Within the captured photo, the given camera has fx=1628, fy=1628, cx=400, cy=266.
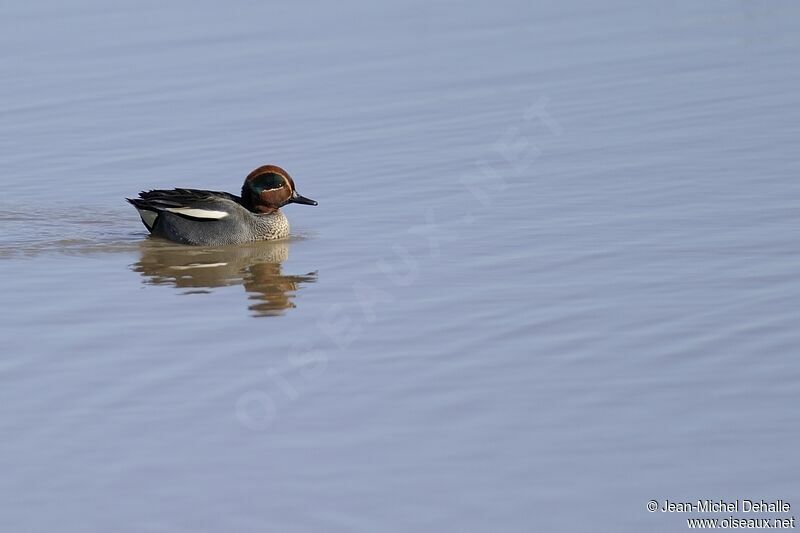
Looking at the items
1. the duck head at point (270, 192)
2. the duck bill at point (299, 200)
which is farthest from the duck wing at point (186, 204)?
the duck bill at point (299, 200)

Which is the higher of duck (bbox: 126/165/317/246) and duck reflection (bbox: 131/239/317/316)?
duck (bbox: 126/165/317/246)

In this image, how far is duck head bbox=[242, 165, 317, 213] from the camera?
546 inches

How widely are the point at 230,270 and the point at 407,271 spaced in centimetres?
177

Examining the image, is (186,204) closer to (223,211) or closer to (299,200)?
(223,211)

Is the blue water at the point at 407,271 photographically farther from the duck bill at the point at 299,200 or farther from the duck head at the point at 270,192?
the duck head at the point at 270,192

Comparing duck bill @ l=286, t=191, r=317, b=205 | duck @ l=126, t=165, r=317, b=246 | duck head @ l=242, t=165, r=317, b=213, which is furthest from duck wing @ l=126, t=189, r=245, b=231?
duck bill @ l=286, t=191, r=317, b=205

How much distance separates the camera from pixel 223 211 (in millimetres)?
13695

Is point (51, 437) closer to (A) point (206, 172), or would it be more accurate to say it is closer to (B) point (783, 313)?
(B) point (783, 313)

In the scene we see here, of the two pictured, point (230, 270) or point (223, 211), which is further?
point (223, 211)

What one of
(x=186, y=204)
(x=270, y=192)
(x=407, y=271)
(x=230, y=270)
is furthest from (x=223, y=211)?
(x=407, y=271)

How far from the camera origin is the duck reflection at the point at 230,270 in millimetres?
11562

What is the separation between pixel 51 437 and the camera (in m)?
8.30

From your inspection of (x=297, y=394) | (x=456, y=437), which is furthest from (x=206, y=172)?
(x=456, y=437)

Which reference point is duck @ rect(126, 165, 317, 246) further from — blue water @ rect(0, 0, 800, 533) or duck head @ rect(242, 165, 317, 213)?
blue water @ rect(0, 0, 800, 533)
